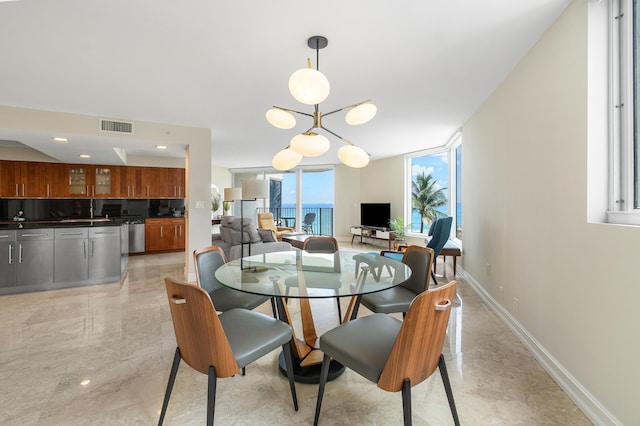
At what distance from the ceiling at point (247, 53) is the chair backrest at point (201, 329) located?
1.71m

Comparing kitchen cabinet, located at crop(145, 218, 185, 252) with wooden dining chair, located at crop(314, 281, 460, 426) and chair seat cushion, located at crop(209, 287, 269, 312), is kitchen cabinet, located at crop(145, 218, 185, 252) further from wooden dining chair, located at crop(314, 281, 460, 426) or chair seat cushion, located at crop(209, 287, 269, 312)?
wooden dining chair, located at crop(314, 281, 460, 426)

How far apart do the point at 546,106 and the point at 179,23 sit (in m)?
2.62

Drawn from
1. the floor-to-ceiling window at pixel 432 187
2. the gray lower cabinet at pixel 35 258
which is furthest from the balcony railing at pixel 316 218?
the gray lower cabinet at pixel 35 258

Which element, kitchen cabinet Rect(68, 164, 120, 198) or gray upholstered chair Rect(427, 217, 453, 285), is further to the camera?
kitchen cabinet Rect(68, 164, 120, 198)

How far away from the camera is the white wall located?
1440mm

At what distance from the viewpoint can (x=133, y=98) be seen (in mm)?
3350

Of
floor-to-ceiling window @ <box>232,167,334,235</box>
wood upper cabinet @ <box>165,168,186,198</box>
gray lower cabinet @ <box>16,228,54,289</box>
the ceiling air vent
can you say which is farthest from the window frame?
wood upper cabinet @ <box>165,168,186,198</box>

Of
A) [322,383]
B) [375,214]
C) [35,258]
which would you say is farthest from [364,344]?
[375,214]

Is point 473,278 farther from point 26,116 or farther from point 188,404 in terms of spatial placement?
point 26,116

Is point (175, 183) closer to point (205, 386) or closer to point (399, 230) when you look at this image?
point (399, 230)

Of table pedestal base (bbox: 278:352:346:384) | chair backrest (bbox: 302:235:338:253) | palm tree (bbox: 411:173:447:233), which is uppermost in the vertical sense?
palm tree (bbox: 411:173:447:233)

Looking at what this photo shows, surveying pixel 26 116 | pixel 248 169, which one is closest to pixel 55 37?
pixel 26 116

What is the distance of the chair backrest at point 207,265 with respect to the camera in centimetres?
214

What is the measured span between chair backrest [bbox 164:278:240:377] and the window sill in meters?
2.09
